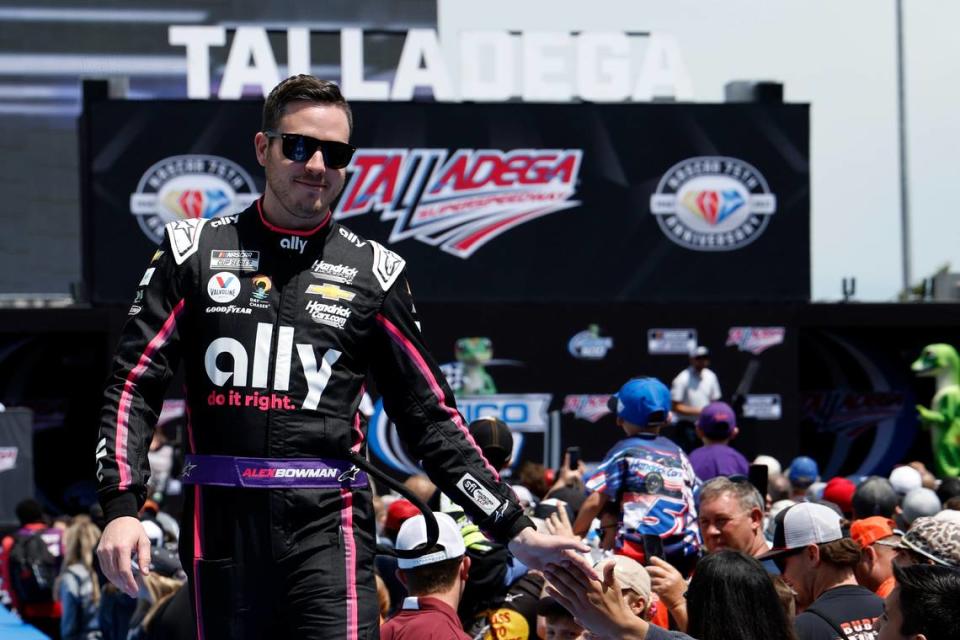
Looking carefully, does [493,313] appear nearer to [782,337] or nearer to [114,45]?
[782,337]

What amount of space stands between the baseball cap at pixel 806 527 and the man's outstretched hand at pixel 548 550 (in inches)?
100

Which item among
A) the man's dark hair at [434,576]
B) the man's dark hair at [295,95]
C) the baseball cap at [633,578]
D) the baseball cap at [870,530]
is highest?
the man's dark hair at [295,95]

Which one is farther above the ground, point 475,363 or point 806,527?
point 475,363

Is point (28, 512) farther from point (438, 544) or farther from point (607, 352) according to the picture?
point (438, 544)

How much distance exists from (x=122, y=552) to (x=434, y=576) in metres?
2.05

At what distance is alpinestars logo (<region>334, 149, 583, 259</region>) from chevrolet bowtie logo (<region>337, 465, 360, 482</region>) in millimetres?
12806

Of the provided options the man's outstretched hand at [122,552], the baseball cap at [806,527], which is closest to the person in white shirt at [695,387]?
the baseball cap at [806,527]

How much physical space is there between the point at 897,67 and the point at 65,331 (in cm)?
1912

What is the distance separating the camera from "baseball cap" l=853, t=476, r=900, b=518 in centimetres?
793

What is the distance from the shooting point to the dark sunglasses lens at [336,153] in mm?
3543

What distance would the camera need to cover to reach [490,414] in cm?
1583

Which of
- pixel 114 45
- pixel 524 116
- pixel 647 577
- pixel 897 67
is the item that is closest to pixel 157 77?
pixel 114 45

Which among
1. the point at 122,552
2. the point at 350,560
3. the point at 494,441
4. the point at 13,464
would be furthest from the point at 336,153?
the point at 13,464

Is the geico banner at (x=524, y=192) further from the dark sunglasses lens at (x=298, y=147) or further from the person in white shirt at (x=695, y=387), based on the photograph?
the dark sunglasses lens at (x=298, y=147)
